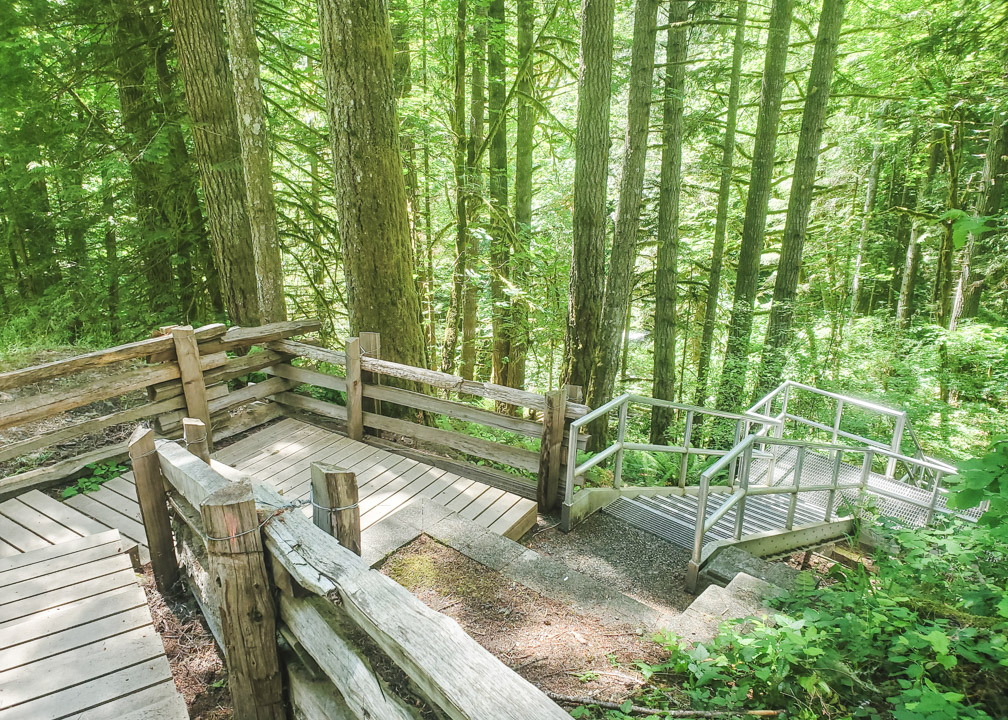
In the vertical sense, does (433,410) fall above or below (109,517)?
above

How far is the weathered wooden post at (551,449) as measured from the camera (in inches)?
189

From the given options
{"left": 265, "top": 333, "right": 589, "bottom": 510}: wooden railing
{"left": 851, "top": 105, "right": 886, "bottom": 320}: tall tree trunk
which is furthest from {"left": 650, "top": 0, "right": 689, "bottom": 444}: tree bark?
{"left": 851, "top": 105, "right": 886, "bottom": 320}: tall tree trunk

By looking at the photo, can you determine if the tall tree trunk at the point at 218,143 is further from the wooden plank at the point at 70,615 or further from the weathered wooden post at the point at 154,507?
the wooden plank at the point at 70,615

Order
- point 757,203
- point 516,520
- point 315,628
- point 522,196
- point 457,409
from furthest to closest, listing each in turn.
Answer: point 522,196 → point 757,203 → point 457,409 → point 516,520 → point 315,628

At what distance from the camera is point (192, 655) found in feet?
10.9

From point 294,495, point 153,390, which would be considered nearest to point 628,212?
point 294,495

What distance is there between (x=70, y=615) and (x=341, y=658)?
1881mm

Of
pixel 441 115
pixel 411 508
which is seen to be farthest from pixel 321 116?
A: pixel 411 508

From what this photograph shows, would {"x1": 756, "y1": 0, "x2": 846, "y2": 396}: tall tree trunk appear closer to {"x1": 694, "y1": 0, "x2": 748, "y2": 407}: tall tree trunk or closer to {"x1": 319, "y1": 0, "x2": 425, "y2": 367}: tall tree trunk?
{"x1": 694, "y1": 0, "x2": 748, "y2": 407}: tall tree trunk

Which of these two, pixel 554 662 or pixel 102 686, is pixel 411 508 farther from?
pixel 102 686

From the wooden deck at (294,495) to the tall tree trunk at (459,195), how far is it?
5.76 meters

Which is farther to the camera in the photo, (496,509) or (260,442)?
(260,442)

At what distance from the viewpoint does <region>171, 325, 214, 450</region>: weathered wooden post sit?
5.33 metres

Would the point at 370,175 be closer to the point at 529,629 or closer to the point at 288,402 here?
the point at 288,402
